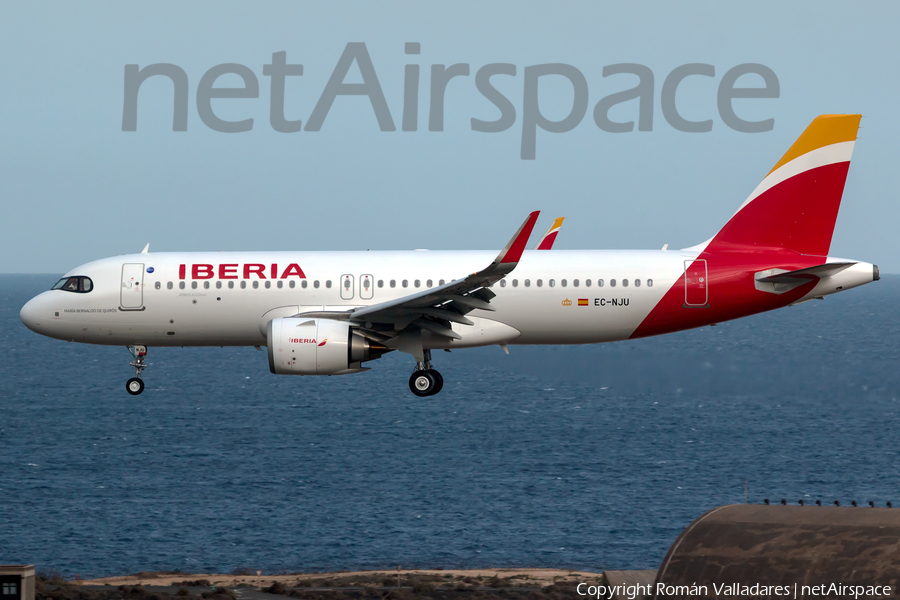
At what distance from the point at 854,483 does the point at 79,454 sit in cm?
6569

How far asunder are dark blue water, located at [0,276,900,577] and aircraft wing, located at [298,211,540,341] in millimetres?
17029

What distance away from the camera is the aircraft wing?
27.4m

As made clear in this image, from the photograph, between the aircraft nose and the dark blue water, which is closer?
A: the aircraft nose

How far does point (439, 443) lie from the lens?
91.7 meters

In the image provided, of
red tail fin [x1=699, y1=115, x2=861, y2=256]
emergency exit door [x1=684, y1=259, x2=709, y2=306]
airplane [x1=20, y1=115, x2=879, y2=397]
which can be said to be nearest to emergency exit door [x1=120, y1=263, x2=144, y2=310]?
airplane [x1=20, y1=115, x2=879, y2=397]

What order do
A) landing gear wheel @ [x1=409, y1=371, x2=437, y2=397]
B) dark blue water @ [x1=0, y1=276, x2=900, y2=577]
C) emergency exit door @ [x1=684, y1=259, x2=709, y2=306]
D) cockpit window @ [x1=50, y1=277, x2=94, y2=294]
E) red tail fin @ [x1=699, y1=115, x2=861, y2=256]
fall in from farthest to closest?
dark blue water @ [x1=0, y1=276, x2=900, y2=577]
cockpit window @ [x1=50, y1=277, x2=94, y2=294]
red tail fin @ [x1=699, y1=115, x2=861, y2=256]
landing gear wheel @ [x1=409, y1=371, x2=437, y2=397]
emergency exit door @ [x1=684, y1=259, x2=709, y2=306]

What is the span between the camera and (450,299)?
28500 millimetres

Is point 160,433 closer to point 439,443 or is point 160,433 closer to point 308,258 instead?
point 439,443

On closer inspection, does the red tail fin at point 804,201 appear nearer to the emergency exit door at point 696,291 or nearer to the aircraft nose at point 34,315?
the emergency exit door at point 696,291

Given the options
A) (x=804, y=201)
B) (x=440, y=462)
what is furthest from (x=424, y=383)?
(x=440, y=462)

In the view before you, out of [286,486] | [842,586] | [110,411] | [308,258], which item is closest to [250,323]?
[308,258]

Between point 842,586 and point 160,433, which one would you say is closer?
point 842,586

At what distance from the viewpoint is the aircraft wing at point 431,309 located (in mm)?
27375

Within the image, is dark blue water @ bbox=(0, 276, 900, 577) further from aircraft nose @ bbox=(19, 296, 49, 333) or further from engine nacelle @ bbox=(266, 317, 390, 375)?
aircraft nose @ bbox=(19, 296, 49, 333)
